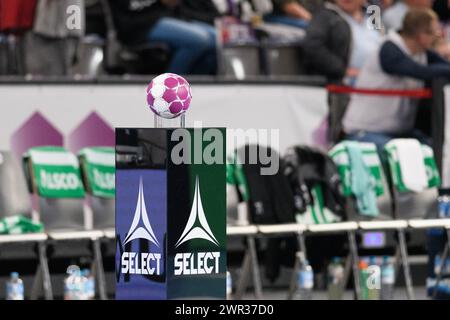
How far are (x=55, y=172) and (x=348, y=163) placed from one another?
2266 millimetres

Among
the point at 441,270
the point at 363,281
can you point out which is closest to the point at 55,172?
the point at 363,281

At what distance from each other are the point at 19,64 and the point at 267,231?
2606 mm

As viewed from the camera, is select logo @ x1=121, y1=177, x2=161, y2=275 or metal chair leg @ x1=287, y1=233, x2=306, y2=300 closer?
select logo @ x1=121, y1=177, x2=161, y2=275

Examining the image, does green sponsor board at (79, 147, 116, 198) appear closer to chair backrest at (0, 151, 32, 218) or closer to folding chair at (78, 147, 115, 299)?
folding chair at (78, 147, 115, 299)

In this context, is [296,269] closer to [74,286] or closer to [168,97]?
[74,286]

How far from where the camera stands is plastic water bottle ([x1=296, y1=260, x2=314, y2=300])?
11.6 metres

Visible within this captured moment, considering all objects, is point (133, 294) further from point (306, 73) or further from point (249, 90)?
point (306, 73)

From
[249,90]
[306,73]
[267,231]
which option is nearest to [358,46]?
[306,73]

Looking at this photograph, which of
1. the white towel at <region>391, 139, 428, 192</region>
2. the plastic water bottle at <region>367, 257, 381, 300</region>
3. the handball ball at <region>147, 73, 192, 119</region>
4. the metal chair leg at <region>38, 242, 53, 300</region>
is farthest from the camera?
the white towel at <region>391, 139, 428, 192</region>

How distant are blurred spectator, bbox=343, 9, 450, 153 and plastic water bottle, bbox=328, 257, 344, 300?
1070 millimetres

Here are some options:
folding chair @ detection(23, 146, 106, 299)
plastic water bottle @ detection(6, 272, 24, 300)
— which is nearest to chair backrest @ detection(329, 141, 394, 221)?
folding chair @ detection(23, 146, 106, 299)

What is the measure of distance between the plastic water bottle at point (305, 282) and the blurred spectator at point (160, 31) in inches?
93.7

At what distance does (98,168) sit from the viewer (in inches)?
454

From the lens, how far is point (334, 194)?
11.8 m
